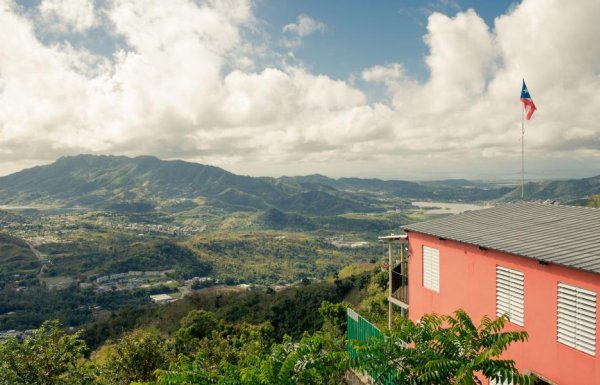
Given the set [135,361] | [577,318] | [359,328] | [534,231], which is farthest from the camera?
[135,361]

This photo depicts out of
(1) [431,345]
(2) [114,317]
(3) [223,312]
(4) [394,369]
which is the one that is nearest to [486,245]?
(1) [431,345]

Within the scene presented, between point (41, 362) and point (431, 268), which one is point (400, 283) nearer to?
point (431, 268)

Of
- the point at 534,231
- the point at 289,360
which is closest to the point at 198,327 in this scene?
the point at 534,231

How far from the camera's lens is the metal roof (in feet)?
39.5

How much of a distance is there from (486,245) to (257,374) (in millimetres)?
10274

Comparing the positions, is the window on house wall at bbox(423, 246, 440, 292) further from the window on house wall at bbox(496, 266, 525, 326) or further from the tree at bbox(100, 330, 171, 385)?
the tree at bbox(100, 330, 171, 385)

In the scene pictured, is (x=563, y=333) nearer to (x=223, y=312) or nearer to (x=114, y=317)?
(x=223, y=312)

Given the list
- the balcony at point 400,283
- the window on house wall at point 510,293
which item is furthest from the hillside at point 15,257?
the window on house wall at point 510,293

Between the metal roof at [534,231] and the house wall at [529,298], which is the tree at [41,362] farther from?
the metal roof at [534,231]

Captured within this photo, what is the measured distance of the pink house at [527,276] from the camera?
37.4 ft

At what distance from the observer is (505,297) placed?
14156 mm

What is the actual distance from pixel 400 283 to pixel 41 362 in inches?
665

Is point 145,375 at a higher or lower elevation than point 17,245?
higher

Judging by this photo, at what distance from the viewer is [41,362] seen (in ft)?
44.4
